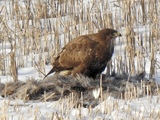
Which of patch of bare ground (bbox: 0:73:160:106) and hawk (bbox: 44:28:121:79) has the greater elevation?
hawk (bbox: 44:28:121:79)

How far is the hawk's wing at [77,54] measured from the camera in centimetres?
795

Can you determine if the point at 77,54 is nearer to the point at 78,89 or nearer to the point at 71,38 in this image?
the point at 78,89

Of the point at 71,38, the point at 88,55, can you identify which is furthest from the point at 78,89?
the point at 71,38

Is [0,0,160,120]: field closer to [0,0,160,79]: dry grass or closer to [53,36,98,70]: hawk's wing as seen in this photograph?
[0,0,160,79]: dry grass

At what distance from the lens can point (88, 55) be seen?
7.94 meters

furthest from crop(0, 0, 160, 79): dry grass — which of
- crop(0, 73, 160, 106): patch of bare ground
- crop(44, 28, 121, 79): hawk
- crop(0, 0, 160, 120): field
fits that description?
crop(0, 73, 160, 106): patch of bare ground

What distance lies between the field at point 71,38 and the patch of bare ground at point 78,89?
18mm

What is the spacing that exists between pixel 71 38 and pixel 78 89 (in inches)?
114

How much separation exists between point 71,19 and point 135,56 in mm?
1369

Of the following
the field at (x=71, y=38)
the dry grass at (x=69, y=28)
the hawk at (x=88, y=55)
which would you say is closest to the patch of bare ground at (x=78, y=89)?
the field at (x=71, y=38)

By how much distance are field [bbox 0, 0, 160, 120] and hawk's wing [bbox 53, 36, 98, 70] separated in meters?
0.42

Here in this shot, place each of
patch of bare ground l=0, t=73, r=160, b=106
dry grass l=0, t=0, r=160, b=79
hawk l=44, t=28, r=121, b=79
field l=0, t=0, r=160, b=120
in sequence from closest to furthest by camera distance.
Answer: field l=0, t=0, r=160, b=120 → patch of bare ground l=0, t=73, r=160, b=106 → hawk l=44, t=28, r=121, b=79 → dry grass l=0, t=0, r=160, b=79

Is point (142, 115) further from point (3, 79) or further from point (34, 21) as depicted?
point (34, 21)

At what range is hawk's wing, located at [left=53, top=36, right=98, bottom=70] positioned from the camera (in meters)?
7.95
